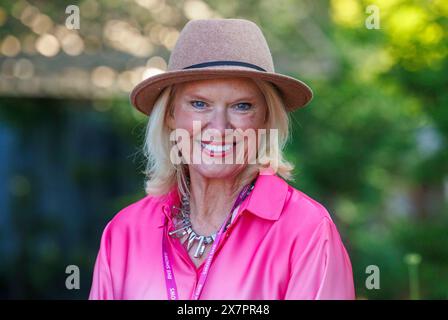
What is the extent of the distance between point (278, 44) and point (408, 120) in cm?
139

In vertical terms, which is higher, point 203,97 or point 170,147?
point 203,97

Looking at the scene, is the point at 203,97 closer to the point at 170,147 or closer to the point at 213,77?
the point at 213,77

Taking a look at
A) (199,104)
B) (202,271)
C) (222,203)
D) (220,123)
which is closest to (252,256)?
(202,271)

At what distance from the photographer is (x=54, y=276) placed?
7.47m

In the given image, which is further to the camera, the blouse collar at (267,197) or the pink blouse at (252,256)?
the blouse collar at (267,197)

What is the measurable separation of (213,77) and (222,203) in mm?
481

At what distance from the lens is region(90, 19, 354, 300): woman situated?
96.9 inches

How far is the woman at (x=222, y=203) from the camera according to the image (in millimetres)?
2461

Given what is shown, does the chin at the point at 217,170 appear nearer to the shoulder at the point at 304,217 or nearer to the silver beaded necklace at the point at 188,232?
the silver beaded necklace at the point at 188,232

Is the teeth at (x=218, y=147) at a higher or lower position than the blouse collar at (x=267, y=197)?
higher

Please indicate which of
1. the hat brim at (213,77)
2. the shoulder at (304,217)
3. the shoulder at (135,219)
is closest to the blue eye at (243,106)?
the hat brim at (213,77)

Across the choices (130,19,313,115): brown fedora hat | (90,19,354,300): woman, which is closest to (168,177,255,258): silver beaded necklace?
(90,19,354,300): woman

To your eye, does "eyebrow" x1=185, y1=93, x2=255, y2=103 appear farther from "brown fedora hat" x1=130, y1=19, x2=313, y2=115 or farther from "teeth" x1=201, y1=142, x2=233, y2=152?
"teeth" x1=201, y1=142, x2=233, y2=152

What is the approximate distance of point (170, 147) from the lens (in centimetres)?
294
